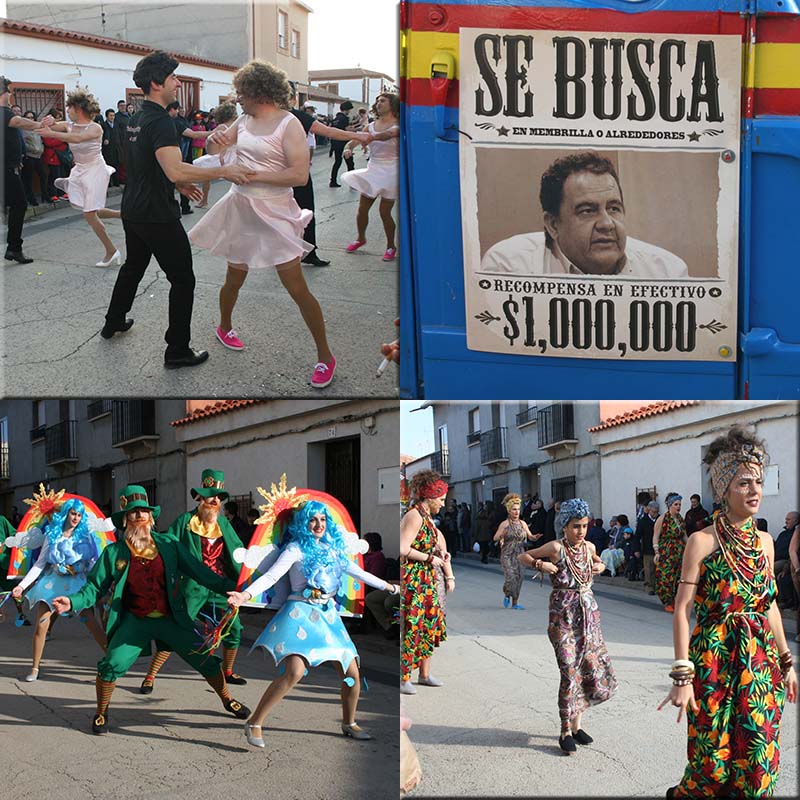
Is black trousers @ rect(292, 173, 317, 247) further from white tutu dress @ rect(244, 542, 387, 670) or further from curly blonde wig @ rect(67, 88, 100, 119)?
white tutu dress @ rect(244, 542, 387, 670)

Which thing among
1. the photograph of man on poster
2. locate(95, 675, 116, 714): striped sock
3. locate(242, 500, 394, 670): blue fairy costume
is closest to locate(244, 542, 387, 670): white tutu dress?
locate(242, 500, 394, 670): blue fairy costume

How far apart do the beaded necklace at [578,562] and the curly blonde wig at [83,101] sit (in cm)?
249

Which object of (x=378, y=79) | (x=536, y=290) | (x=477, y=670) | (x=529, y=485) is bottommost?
(x=477, y=670)

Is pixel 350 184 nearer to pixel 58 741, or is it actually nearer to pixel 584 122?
pixel 584 122

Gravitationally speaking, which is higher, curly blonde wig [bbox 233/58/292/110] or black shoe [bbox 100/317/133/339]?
curly blonde wig [bbox 233/58/292/110]

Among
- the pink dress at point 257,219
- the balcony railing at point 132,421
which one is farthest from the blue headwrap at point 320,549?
→ the pink dress at point 257,219

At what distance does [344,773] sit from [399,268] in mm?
1782

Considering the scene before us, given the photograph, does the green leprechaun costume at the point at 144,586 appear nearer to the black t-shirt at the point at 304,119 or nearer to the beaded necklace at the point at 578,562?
the beaded necklace at the point at 578,562

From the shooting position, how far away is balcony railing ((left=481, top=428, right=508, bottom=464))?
2.99m

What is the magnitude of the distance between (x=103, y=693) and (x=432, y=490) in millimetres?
1623

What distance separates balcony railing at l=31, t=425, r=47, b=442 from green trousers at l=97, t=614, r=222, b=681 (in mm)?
786

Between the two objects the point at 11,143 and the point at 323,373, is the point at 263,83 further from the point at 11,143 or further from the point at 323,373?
the point at 323,373

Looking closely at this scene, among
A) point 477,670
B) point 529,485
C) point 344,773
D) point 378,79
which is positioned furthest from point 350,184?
point 344,773

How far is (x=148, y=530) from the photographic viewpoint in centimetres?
398
